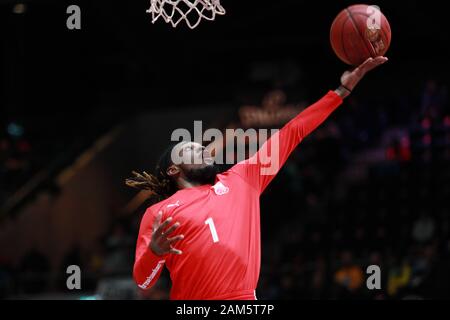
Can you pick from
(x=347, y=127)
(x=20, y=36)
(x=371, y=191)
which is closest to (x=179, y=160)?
(x=371, y=191)

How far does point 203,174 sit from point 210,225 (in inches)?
17.1

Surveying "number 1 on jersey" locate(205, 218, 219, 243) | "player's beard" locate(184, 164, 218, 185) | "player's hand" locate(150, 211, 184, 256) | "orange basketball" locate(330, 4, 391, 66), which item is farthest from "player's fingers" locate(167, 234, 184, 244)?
"orange basketball" locate(330, 4, 391, 66)

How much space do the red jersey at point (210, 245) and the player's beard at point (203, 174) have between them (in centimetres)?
8

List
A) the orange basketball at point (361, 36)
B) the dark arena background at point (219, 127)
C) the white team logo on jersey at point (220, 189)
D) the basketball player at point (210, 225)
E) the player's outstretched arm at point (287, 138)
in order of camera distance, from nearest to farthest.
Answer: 1. the basketball player at point (210, 225)
2. the white team logo on jersey at point (220, 189)
3. the player's outstretched arm at point (287, 138)
4. the orange basketball at point (361, 36)
5. the dark arena background at point (219, 127)

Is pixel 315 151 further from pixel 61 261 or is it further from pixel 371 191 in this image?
pixel 61 261

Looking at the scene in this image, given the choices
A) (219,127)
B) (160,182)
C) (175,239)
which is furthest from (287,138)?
(219,127)

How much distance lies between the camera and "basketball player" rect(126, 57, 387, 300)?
501cm

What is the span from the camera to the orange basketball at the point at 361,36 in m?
5.77

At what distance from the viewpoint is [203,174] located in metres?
5.43

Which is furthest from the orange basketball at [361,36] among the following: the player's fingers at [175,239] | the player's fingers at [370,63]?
the player's fingers at [175,239]

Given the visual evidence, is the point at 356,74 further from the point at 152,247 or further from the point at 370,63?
the point at 152,247

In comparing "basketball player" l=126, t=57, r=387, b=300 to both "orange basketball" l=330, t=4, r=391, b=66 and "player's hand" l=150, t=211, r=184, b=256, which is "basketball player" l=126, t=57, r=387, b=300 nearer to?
"player's hand" l=150, t=211, r=184, b=256

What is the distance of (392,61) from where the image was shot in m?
→ 15.6

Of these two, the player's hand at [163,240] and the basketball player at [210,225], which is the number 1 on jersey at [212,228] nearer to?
the basketball player at [210,225]
